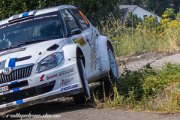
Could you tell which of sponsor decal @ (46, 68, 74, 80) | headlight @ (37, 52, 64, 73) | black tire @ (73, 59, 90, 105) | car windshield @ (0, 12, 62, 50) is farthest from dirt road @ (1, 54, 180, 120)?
car windshield @ (0, 12, 62, 50)

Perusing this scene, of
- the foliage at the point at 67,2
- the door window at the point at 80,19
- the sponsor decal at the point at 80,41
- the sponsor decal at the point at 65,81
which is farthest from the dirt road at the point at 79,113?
the foliage at the point at 67,2

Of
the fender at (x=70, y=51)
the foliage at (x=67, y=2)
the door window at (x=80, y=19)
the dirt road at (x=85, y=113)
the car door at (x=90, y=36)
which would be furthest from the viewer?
the foliage at (x=67, y=2)

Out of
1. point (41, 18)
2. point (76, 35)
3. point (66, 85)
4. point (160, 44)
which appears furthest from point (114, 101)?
point (160, 44)

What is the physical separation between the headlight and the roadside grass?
3.15 feet

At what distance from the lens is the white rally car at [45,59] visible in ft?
26.7

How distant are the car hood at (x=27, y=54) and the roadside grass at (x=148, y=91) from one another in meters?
1.16

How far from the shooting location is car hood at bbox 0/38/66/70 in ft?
26.9

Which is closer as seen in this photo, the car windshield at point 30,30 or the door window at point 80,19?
the car windshield at point 30,30

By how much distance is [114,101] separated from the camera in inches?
341

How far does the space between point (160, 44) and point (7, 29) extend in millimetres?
7062

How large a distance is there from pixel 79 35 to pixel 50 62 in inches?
56.3

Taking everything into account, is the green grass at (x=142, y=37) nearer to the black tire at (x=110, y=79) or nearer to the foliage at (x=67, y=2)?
the foliage at (x=67, y=2)

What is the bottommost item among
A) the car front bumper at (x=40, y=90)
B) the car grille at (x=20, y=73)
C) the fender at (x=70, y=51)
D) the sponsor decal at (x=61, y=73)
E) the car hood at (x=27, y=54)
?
the car front bumper at (x=40, y=90)

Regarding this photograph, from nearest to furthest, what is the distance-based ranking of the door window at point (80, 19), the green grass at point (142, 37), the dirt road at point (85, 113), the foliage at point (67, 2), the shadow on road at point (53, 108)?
1. the dirt road at point (85, 113)
2. the shadow on road at point (53, 108)
3. the door window at point (80, 19)
4. the green grass at point (142, 37)
5. the foliage at point (67, 2)
